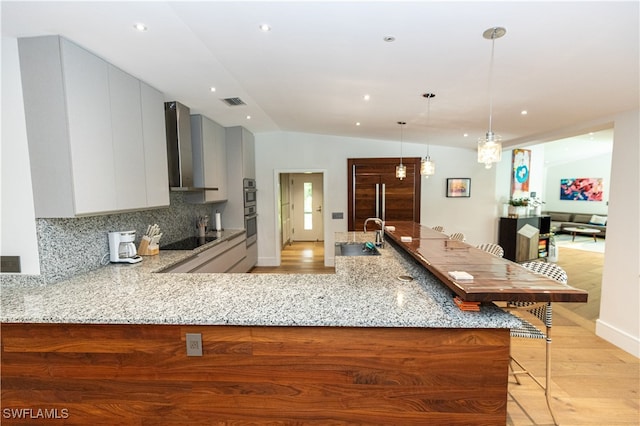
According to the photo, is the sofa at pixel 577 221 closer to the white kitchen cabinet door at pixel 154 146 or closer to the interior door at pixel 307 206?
the interior door at pixel 307 206

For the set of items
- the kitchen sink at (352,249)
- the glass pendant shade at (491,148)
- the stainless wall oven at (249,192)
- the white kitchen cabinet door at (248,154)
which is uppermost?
the white kitchen cabinet door at (248,154)

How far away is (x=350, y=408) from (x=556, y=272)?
5.90ft

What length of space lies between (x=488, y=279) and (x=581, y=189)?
11.6 metres

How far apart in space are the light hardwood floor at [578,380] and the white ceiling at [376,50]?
233 centimetres

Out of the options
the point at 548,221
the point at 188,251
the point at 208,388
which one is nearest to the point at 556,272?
the point at 208,388

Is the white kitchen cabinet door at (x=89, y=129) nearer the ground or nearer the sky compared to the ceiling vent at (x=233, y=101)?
nearer the ground

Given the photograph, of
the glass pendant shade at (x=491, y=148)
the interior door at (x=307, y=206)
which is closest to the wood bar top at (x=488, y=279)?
the glass pendant shade at (x=491, y=148)

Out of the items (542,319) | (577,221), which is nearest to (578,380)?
(542,319)

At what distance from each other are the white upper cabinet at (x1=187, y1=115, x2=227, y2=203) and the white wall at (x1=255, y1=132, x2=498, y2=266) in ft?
4.24

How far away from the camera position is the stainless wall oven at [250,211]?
511 cm

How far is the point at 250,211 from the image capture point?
17.6 ft

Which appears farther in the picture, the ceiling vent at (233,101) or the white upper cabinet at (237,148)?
the white upper cabinet at (237,148)

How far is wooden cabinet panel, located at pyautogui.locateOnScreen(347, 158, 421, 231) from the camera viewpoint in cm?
568

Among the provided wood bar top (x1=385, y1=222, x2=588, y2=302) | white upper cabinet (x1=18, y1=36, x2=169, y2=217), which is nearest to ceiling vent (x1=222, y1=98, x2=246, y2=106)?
white upper cabinet (x1=18, y1=36, x2=169, y2=217)
